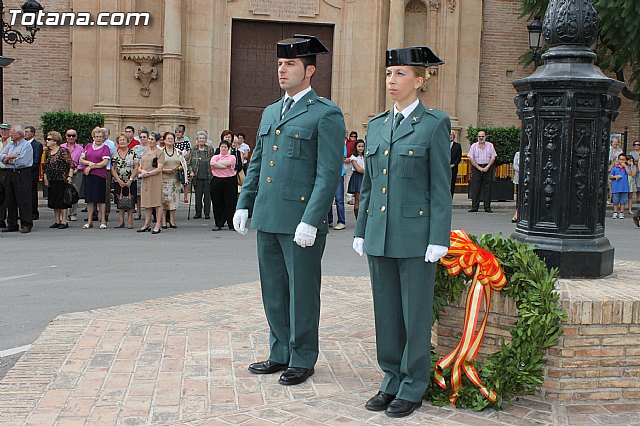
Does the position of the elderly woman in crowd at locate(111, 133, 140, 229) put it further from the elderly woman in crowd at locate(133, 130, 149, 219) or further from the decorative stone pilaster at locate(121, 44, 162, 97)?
the decorative stone pilaster at locate(121, 44, 162, 97)

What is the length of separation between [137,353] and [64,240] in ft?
26.5

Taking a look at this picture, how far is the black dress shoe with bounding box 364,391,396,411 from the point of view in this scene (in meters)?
5.00

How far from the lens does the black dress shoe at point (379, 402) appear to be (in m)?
5.00

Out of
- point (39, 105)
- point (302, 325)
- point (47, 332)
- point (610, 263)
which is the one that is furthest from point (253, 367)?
point (39, 105)

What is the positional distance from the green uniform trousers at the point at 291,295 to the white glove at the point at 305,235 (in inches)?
9.7

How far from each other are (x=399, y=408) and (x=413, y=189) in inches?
51.0

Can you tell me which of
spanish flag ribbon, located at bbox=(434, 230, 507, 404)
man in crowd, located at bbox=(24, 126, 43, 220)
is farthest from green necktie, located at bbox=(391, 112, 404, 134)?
man in crowd, located at bbox=(24, 126, 43, 220)

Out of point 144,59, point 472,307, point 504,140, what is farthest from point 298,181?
point 144,59

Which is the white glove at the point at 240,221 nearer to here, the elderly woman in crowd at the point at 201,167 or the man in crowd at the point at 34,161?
the man in crowd at the point at 34,161

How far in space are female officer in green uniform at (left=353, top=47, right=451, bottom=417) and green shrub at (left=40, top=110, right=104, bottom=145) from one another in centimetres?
1716

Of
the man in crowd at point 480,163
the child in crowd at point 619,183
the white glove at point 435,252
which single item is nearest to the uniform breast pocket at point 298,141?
the white glove at point 435,252

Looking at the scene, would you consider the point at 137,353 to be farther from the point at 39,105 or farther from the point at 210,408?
the point at 39,105

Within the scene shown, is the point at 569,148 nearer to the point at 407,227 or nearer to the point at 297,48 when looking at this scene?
the point at 407,227

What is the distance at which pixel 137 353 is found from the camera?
619 cm
